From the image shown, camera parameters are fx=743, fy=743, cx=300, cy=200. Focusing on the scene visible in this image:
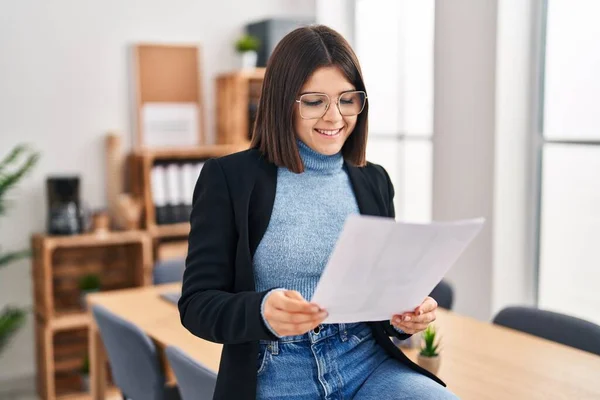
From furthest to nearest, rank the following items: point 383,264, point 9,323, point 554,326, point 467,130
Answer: point 9,323 → point 467,130 → point 554,326 → point 383,264

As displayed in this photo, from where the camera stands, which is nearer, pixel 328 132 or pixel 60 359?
pixel 328 132

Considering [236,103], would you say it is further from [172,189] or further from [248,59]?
[172,189]

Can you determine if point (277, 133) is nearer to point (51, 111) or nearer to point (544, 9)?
point (544, 9)

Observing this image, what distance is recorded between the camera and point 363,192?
1583 mm

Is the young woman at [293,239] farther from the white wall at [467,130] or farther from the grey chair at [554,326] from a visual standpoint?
the white wall at [467,130]

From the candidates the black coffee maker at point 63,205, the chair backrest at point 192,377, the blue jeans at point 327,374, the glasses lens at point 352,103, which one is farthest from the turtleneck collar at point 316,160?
the black coffee maker at point 63,205

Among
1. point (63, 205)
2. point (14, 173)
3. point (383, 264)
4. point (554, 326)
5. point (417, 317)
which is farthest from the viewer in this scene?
point (63, 205)

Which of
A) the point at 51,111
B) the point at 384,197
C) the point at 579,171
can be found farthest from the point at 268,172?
the point at 51,111

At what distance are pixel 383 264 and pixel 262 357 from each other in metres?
0.37

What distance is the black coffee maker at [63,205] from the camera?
4.02m

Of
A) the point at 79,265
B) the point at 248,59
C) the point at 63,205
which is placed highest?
the point at 248,59

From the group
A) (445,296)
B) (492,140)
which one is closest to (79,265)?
(445,296)

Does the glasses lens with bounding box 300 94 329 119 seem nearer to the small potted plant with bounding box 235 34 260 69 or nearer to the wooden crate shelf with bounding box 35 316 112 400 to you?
the wooden crate shelf with bounding box 35 316 112 400

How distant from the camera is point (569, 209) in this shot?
316 cm
